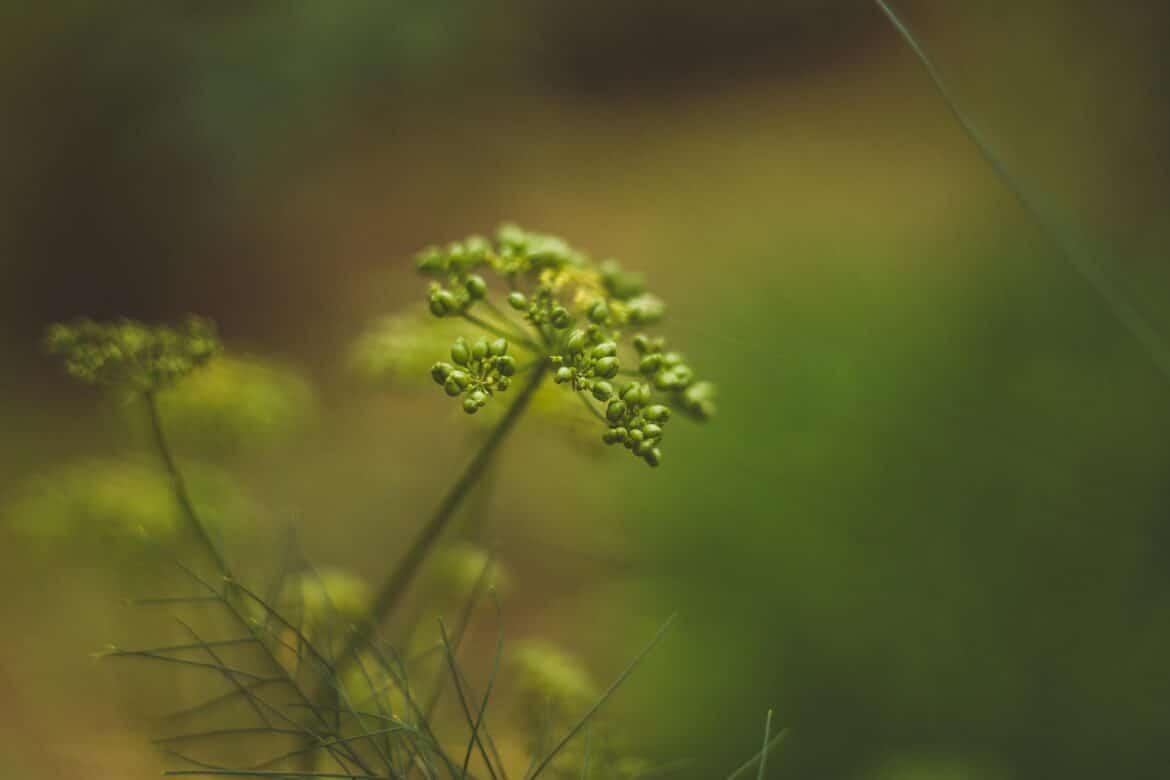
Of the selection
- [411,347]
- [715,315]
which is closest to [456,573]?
[411,347]

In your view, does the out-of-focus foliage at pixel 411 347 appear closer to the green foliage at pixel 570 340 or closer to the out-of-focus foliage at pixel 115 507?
the green foliage at pixel 570 340

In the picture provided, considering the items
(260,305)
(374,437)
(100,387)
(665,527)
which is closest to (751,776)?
(665,527)

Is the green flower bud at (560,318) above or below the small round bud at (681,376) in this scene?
below

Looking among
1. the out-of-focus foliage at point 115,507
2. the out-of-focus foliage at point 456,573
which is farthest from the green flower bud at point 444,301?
the out-of-focus foliage at point 115,507

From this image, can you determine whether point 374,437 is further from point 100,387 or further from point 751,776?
point 100,387

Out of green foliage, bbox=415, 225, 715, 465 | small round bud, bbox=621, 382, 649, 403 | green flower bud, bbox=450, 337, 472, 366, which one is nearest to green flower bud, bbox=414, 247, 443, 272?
green foliage, bbox=415, 225, 715, 465

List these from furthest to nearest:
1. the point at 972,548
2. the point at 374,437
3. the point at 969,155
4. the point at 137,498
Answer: the point at 969,155 < the point at 374,437 < the point at 972,548 < the point at 137,498
